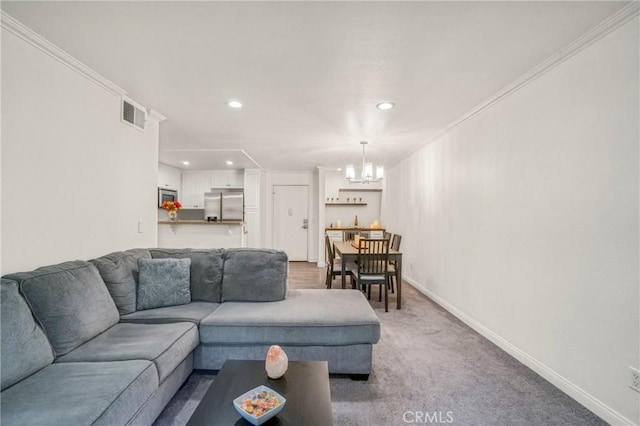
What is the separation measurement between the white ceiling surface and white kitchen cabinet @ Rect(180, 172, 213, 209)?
374cm

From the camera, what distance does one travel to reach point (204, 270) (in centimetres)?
255

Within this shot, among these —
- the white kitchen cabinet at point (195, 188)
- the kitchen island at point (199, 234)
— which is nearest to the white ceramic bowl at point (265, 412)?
the kitchen island at point (199, 234)

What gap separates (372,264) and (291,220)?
148 inches

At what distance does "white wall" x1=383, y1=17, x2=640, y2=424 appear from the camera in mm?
1611

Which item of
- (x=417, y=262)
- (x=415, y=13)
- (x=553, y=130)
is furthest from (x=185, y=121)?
(x=417, y=262)

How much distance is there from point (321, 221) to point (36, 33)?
535cm

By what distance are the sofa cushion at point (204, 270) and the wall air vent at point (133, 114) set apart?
1278mm

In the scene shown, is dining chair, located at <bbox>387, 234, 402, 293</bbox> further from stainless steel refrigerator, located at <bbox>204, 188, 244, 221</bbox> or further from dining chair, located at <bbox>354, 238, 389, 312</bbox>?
stainless steel refrigerator, located at <bbox>204, 188, 244, 221</bbox>

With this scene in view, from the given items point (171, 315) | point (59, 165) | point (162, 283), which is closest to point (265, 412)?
point (171, 315)

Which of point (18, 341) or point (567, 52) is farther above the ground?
point (567, 52)

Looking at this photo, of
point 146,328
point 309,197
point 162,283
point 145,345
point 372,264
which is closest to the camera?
point 145,345

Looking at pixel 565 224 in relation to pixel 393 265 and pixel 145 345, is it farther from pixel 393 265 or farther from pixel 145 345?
pixel 145 345

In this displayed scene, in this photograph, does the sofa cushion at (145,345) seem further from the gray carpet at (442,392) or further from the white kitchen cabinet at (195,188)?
the white kitchen cabinet at (195,188)

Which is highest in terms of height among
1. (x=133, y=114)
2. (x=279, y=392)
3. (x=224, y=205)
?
(x=133, y=114)
